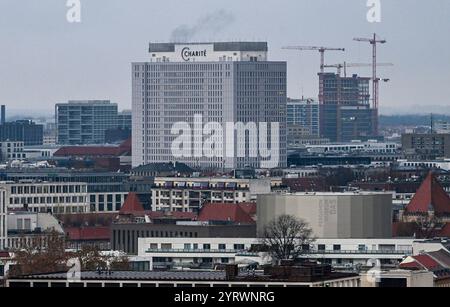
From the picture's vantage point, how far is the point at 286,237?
22.6 m

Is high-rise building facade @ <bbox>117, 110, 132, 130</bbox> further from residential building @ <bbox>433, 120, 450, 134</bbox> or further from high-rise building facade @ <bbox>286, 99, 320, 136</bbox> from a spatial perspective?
residential building @ <bbox>433, 120, 450, 134</bbox>

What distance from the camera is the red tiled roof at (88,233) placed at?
94.7 feet

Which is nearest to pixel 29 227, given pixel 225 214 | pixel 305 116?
pixel 225 214

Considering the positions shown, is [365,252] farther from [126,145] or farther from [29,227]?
[126,145]

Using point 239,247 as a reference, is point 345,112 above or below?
above

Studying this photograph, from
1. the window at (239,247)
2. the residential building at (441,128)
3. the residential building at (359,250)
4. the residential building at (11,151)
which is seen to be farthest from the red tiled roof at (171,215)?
the residential building at (11,151)

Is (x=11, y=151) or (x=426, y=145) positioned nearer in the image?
(x=426, y=145)

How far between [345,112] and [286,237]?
3650cm

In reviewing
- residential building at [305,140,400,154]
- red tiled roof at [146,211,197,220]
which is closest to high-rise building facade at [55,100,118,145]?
residential building at [305,140,400,154]

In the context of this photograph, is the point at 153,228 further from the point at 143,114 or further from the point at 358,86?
the point at 358,86

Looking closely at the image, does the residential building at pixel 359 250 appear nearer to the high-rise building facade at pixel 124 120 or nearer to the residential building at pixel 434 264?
the residential building at pixel 434 264

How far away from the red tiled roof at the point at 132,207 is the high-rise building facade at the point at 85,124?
9.76 metres

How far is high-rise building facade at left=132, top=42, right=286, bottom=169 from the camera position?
43281 millimetres

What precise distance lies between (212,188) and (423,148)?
1527 centimetres
